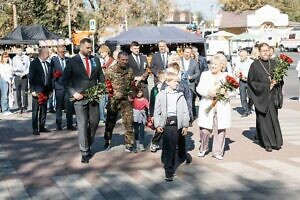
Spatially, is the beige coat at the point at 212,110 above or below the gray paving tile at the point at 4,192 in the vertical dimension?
above

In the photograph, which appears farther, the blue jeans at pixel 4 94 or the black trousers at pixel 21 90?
the black trousers at pixel 21 90

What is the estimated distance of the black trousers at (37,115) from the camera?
12055 millimetres

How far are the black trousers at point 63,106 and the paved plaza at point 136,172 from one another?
92cm

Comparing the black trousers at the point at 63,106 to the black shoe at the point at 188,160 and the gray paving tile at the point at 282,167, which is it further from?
Answer: the gray paving tile at the point at 282,167

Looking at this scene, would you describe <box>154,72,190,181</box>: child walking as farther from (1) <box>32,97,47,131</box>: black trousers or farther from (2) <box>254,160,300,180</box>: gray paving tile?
(1) <box>32,97,47,131</box>: black trousers

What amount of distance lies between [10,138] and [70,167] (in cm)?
338

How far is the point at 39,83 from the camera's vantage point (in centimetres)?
1211

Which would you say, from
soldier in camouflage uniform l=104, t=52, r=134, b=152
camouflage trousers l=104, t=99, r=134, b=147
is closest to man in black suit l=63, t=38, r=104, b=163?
soldier in camouflage uniform l=104, t=52, r=134, b=152

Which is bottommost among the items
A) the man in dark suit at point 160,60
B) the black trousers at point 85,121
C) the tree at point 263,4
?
the black trousers at point 85,121

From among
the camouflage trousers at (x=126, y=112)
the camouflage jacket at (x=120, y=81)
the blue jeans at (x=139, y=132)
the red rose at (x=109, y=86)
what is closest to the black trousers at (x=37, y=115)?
the camouflage trousers at (x=126, y=112)

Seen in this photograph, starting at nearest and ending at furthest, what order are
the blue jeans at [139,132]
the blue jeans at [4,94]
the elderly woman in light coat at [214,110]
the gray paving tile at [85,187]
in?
the gray paving tile at [85,187], the elderly woman in light coat at [214,110], the blue jeans at [139,132], the blue jeans at [4,94]

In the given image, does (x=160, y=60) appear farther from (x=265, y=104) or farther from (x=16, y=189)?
(x=16, y=189)

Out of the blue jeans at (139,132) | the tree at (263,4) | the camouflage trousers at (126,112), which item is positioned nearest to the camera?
the camouflage trousers at (126,112)

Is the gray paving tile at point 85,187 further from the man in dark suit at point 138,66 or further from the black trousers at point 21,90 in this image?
the black trousers at point 21,90
